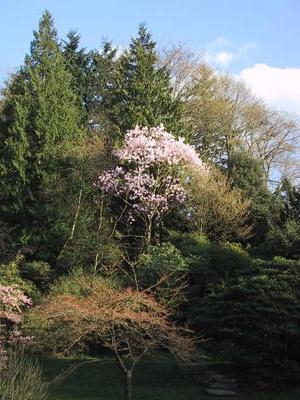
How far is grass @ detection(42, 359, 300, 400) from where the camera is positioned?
37.1 feet

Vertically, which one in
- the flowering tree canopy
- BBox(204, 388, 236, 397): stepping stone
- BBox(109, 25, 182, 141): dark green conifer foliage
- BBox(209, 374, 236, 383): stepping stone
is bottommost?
BBox(204, 388, 236, 397): stepping stone

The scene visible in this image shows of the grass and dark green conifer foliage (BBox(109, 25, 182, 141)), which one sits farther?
dark green conifer foliage (BBox(109, 25, 182, 141))

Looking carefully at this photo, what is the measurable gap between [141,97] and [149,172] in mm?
5012

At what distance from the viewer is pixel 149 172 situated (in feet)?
71.7

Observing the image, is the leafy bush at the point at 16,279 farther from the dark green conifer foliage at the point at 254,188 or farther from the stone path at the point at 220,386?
the dark green conifer foliage at the point at 254,188

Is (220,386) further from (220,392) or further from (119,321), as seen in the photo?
(119,321)

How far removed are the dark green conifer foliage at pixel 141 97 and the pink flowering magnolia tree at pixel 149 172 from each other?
8.86ft

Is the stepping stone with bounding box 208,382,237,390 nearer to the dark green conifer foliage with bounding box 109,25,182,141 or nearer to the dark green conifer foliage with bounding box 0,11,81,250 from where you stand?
the dark green conifer foliage with bounding box 0,11,81,250

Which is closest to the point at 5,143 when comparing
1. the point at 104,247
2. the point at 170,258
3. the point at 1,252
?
the point at 1,252

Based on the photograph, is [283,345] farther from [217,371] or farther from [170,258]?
[170,258]

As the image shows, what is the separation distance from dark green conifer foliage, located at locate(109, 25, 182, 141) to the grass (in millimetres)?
11537

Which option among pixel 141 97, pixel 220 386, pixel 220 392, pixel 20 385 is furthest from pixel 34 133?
pixel 20 385

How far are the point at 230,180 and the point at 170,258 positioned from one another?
9090 mm

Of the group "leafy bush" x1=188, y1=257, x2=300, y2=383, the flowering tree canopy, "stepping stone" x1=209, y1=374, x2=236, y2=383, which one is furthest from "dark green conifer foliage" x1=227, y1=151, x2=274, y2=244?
the flowering tree canopy
